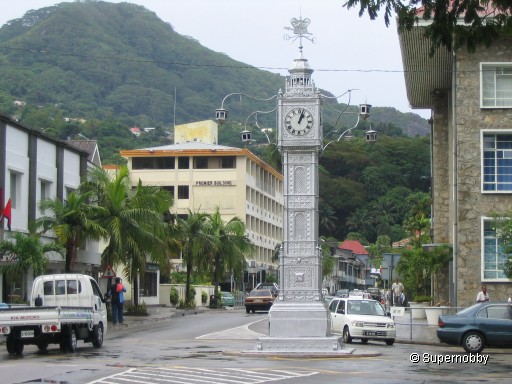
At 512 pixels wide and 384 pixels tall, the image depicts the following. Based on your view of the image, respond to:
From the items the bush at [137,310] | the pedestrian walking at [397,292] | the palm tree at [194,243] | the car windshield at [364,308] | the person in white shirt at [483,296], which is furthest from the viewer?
the palm tree at [194,243]

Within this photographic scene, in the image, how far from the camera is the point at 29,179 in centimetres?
4212

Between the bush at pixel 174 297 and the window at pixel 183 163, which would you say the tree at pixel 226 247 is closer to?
the bush at pixel 174 297

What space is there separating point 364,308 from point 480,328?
6.18 metres

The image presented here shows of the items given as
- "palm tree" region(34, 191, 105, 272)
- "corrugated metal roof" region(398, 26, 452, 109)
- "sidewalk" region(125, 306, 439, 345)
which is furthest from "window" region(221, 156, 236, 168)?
"palm tree" region(34, 191, 105, 272)

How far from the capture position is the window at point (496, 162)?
3784 centimetres

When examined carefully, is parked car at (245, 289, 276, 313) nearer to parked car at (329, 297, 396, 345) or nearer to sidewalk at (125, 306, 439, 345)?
sidewalk at (125, 306, 439, 345)

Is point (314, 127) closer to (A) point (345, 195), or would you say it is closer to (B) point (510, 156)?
(B) point (510, 156)

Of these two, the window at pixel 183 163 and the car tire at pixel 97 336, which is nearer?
the car tire at pixel 97 336

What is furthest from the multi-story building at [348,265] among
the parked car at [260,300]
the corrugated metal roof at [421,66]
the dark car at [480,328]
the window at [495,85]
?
the dark car at [480,328]

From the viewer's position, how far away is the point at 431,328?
123 ft

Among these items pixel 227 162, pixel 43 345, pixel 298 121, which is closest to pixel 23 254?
pixel 43 345

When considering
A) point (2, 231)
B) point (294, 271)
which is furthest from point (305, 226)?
point (2, 231)

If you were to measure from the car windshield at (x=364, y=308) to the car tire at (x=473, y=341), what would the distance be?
5.60m

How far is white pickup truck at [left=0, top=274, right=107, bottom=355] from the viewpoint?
2458 centimetres
